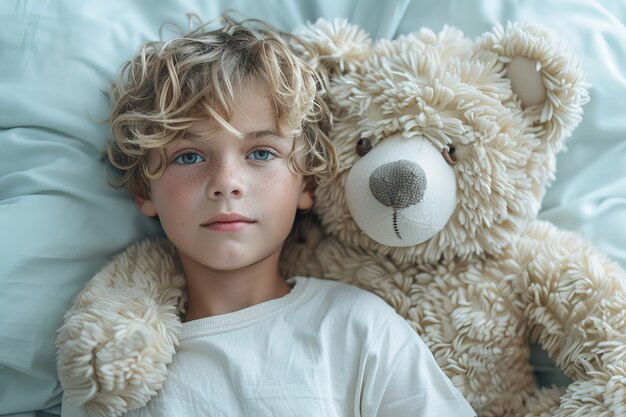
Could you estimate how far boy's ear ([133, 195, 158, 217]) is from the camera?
1.13 m

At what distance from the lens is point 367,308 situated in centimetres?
106

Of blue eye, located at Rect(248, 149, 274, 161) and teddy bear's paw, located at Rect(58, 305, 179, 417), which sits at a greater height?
blue eye, located at Rect(248, 149, 274, 161)

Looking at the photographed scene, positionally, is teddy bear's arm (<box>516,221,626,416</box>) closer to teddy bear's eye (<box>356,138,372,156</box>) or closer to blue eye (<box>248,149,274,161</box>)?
teddy bear's eye (<box>356,138,372,156</box>)

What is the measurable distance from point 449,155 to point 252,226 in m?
0.29

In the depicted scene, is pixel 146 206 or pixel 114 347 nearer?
pixel 114 347

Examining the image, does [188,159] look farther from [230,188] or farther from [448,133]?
[448,133]

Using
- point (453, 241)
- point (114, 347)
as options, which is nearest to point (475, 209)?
point (453, 241)

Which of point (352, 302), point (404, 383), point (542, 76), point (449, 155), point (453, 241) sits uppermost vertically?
point (542, 76)

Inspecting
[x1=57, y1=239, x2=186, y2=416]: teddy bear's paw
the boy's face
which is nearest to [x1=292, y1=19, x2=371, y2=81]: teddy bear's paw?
the boy's face

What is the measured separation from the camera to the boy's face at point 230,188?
Answer: 3.28 feet

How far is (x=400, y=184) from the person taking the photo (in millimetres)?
931

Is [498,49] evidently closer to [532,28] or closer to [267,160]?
[532,28]

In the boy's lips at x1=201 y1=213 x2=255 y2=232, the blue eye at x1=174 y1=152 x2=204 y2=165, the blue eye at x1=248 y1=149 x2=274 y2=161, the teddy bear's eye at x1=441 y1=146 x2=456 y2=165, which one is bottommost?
the boy's lips at x1=201 y1=213 x2=255 y2=232

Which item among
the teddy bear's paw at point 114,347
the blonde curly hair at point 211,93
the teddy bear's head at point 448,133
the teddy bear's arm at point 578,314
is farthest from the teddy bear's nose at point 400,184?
the teddy bear's paw at point 114,347
